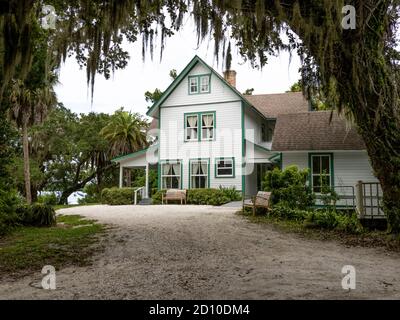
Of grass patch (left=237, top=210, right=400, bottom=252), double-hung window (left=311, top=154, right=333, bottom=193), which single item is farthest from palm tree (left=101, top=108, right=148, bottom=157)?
grass patch (left=237, top=210, right=400, bottom=252)

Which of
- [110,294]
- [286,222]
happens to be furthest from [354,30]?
[110,294]

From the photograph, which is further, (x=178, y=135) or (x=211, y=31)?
(x=178, y=135)

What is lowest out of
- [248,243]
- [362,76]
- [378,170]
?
[248,243]

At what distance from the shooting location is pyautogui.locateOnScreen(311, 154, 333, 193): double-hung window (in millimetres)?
16672

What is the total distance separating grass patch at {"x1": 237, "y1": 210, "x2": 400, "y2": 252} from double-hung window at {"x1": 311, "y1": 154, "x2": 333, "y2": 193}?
6.46m

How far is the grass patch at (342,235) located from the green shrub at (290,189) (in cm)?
130

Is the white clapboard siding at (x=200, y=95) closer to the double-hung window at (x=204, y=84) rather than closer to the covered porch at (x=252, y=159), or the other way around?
the double-hung window at (x=204, y=84)

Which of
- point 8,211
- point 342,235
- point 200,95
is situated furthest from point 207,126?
point 342,235

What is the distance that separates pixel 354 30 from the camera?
287 inches

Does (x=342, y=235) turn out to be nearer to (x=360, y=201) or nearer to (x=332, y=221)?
(x=332, y=221)

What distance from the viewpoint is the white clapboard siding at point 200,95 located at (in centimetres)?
2092

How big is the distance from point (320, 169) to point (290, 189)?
5433 mm

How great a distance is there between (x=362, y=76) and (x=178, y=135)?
14930 millimetres
